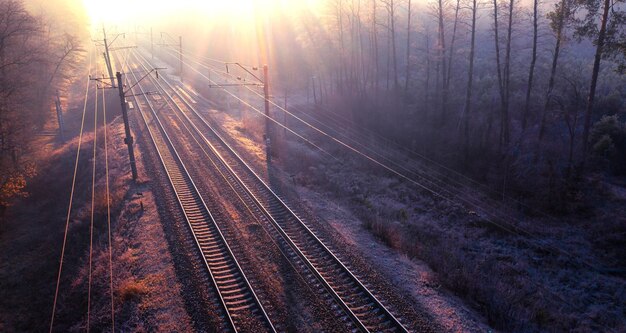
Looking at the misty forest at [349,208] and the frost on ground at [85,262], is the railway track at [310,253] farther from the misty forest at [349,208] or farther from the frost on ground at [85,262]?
the frost on ground at [85,262]

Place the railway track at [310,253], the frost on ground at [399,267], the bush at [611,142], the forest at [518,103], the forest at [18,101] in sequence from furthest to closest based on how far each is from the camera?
the forest at [18,101] → the bush at [611,142] → the forest at [518,103] → the frost on ground at [399,267] → the railway track at [310,253]

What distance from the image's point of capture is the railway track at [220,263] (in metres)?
11.6

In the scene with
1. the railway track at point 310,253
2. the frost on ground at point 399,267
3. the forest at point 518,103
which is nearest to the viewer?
the railway track at point 310,253

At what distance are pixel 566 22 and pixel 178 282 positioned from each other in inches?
829

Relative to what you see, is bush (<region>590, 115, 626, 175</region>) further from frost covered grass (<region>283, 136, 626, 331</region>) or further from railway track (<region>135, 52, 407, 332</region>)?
railway track (<region>135, 52, 407, 332</region>)

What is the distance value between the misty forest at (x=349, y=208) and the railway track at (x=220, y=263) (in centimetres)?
9

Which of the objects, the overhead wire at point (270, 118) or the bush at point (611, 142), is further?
the overhead wire at point (270, 118)

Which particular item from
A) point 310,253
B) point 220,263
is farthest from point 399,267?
point 220,263

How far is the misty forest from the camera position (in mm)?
12688

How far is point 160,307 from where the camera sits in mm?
12477

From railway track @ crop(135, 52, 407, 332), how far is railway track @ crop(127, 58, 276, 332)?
202 centimetres

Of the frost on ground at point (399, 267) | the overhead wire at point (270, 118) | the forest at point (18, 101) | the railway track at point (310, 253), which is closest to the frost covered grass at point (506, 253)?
the frost on ground at point (399, 267)

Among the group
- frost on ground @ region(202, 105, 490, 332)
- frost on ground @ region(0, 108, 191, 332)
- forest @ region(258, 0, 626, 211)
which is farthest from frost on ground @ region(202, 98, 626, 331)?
frost on ground @ region(0, 108, 191, 332)

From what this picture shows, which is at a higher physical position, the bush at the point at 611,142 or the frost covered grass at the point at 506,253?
the bush at the point at 611,142
